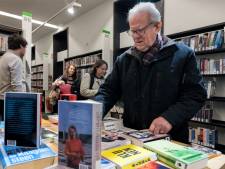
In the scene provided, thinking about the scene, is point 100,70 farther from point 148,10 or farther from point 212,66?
point 148,10

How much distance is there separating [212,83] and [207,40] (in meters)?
0.62

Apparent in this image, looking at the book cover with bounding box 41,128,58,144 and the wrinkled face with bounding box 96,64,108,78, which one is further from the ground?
the wrinkled face with bounding box 96,64,108,78

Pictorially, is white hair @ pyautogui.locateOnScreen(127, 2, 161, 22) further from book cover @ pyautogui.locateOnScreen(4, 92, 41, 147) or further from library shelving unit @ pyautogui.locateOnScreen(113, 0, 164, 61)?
library shelving unit @ pyautogui.locateOnScreen(113, 0, 164, 61)

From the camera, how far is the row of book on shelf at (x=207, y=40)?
120 inches

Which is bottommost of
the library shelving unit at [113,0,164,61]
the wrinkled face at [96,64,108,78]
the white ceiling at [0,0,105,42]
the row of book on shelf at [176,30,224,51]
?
the wrinkled face at [96,64,108,78]

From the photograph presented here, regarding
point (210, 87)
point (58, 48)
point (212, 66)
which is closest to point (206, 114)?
point (210, 87)

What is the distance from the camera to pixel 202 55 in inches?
137

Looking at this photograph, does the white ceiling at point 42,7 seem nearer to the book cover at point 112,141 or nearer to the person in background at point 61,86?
the person in background at point 61,86

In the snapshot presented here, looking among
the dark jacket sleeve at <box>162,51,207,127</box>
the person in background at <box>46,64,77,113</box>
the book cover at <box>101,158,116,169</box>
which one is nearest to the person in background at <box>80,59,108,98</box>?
the person in background at <box>46,64,77,113</box>

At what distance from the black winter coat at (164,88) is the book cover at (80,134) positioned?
24.4 inches

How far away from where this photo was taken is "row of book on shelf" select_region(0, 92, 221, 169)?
632 mm

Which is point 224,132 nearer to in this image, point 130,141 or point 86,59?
point 130,141

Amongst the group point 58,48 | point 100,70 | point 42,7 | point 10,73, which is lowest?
point 10,73

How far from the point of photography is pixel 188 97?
1198 millimetres
